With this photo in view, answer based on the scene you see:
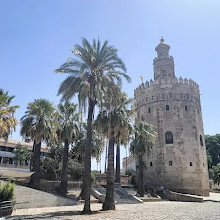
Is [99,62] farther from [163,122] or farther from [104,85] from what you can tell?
[163,122]

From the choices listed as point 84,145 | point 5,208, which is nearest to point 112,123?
point 5,208

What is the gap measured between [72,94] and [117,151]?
1395cm

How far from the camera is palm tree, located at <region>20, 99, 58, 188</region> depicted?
23.4 metres

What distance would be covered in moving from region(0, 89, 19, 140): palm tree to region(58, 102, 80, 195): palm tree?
621 centimetres

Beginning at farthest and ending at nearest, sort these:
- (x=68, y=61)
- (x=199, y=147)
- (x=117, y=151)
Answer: (x=199, y=147), (x=117, y=151), (x=68, y=61)

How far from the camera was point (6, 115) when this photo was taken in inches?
756

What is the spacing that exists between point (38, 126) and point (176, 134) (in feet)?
78.5

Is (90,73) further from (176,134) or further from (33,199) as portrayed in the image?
(176,134)

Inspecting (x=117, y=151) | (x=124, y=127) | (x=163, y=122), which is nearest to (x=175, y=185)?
(x=163, y=122)

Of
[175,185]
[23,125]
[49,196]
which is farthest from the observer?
[175,185]

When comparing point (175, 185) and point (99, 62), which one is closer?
point (99, 62)

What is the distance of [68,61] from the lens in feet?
61.2

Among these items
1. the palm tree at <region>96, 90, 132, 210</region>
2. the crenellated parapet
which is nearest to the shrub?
the palm tree at <region>96, 90, 132, 210</region>

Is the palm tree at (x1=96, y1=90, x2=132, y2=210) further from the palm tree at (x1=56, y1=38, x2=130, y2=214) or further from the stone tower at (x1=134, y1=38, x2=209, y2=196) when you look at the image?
the stone tower at (x1=134, y1=38, x2=209, y2=196)
